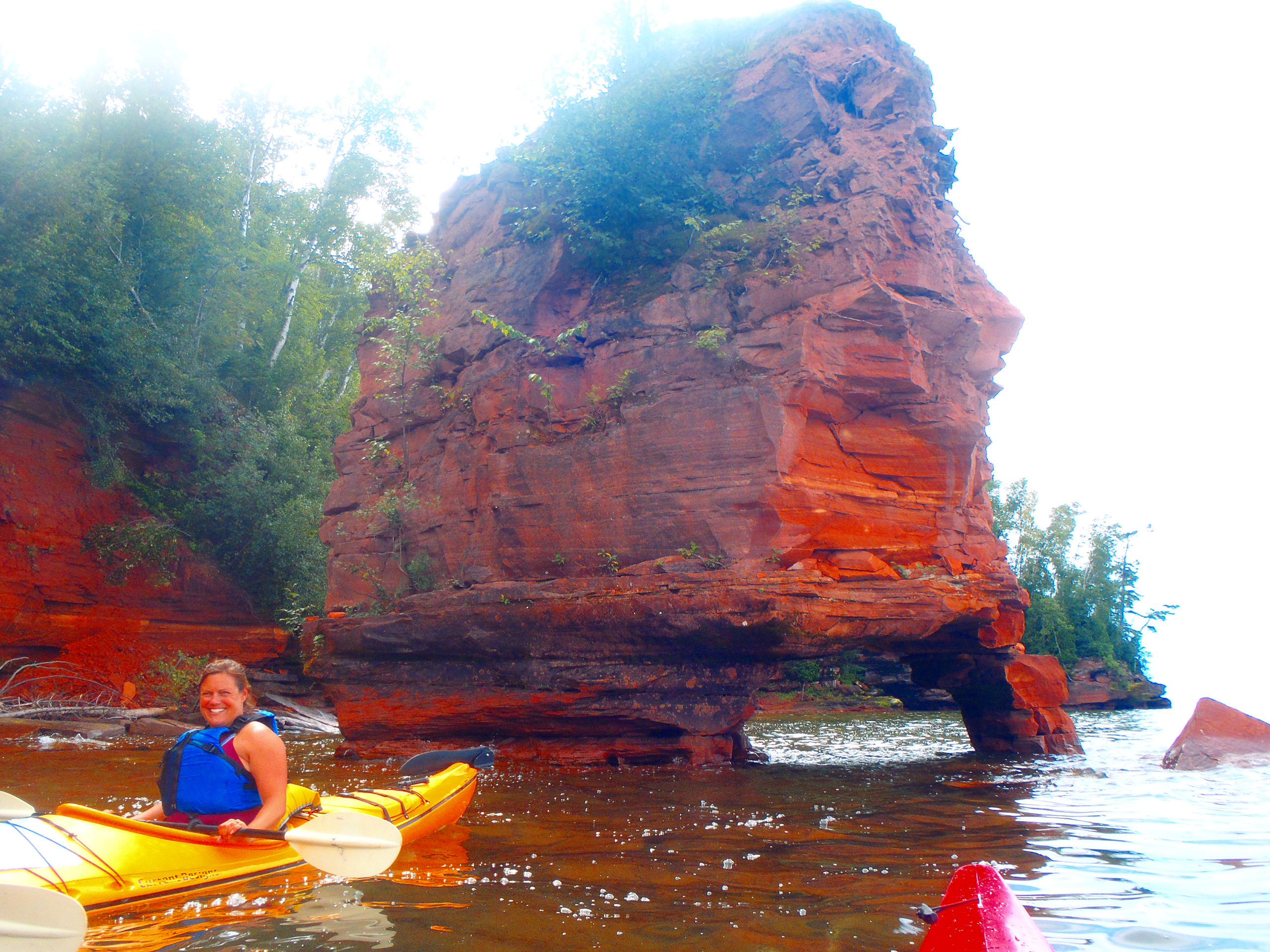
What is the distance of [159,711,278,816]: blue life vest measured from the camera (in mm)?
4246

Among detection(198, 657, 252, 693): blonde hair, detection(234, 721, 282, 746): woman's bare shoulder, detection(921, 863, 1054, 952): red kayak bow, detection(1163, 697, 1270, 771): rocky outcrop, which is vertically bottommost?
detection(1163, 697, 1270, 771): rocky outcrop

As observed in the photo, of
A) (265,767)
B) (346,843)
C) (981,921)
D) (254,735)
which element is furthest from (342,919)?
(981,921)

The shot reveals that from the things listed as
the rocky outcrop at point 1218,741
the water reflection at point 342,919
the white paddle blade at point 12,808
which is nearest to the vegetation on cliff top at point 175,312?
the white paddle blade at point 12,808

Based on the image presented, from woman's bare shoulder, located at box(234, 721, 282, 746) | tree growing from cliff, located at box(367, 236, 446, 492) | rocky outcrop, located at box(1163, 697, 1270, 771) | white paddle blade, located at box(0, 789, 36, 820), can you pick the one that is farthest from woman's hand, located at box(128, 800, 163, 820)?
rocky outcrop, located at box(1163, 697, 1270, 771)

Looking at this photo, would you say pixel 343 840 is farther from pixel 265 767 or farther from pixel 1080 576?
pixel 1080 576

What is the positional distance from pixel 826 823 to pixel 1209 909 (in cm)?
254

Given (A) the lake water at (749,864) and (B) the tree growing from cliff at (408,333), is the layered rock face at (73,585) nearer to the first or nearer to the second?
(A) the lake water at (749,864)

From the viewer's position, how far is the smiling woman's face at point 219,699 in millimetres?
4184

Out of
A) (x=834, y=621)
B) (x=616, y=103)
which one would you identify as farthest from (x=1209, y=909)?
(x=616, y=103)

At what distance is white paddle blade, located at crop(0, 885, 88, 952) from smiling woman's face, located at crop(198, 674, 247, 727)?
1.30 meters

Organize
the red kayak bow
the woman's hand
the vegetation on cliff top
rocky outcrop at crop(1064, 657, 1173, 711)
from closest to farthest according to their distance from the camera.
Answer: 1. the red kayak bow
2. the woman's hand
3. the vegetation on cliff top
4. rocky outcrop at crop(1064, 657, 1173, 711)

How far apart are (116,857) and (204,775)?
0.58 metres

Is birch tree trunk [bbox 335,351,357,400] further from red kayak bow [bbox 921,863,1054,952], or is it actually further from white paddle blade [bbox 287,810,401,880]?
red kayak bow [bbox 921,863,1054,952]

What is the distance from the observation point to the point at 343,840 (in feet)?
12.8
